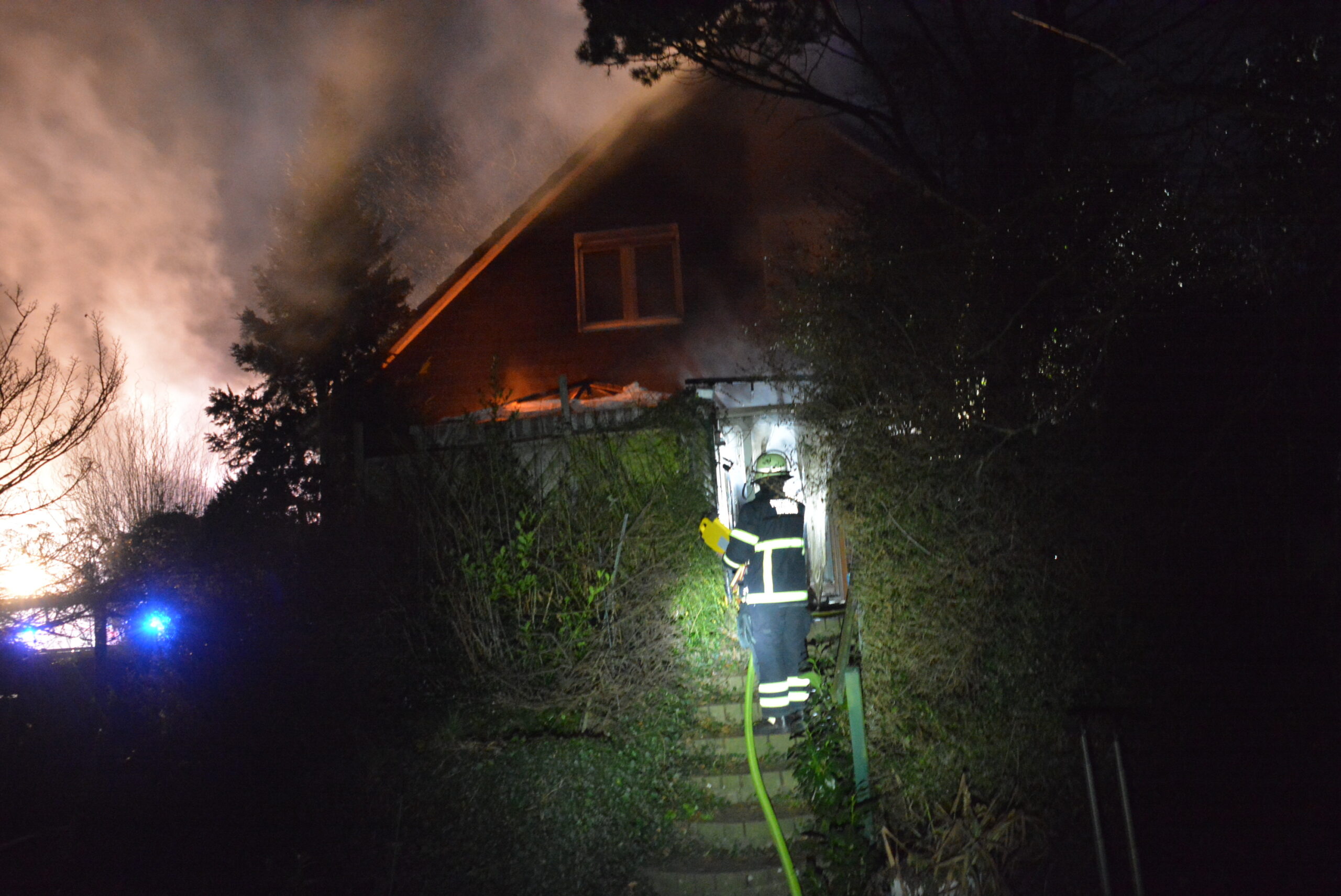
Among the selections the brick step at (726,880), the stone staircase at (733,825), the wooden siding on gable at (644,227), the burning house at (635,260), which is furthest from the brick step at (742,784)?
the wooden siding on gable at (644,227)

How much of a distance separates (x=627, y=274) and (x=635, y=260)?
30 centimetres

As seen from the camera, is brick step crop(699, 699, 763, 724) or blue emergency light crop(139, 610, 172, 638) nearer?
brick step crop(699, 699, 763, 724)

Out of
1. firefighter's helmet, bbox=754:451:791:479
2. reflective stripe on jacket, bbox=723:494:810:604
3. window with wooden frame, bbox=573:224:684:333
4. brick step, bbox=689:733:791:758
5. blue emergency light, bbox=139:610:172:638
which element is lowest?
brick step, bbox=689:733:791:758

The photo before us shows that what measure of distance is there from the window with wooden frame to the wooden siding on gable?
132 millimetres

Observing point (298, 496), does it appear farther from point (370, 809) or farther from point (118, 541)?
point (370, 809)

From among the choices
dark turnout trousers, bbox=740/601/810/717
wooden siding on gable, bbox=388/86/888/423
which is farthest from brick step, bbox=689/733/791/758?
wooden siding on gable, bbox=388/86/888/423

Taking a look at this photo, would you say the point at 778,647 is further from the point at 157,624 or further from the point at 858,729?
the point at 157,624

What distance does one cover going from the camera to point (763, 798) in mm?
4859

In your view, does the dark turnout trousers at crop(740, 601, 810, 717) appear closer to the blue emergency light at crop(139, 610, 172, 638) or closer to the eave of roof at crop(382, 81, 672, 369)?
the blue emergency light at crop(139, 610, 172, 638)

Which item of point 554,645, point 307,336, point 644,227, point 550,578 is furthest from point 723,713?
point 307,336

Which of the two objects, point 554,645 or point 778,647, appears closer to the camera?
point 778,647

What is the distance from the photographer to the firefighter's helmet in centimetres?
611

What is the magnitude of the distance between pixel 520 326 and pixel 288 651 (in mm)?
6427

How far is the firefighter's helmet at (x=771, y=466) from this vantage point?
6109 millimetres
